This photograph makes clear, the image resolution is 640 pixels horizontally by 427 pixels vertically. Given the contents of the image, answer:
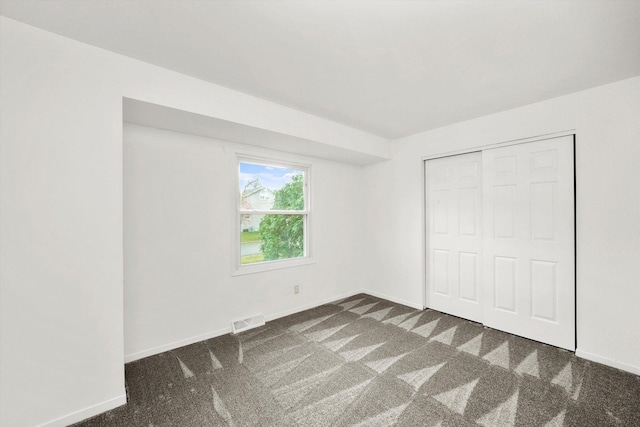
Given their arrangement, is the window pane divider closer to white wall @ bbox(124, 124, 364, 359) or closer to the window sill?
white wall @ bbox(124, 124, 364, 359)

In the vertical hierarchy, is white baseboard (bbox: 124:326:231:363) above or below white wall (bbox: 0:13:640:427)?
below

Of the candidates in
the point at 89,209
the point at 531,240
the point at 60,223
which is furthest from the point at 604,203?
the point at 60,223

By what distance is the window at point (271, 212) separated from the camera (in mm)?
3256

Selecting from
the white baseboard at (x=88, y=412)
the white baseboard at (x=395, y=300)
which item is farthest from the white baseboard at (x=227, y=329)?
the white baseboard at (x=88, y=412)

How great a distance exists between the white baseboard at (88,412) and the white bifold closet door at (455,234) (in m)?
3.51

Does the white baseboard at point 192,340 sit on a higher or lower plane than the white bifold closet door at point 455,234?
lower

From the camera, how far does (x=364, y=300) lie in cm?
411

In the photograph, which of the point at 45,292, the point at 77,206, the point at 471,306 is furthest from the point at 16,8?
the point at 471,306

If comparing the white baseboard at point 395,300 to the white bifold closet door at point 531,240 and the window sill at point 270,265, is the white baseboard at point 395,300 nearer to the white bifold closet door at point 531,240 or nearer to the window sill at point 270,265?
the white bifold closet door at point 531,240

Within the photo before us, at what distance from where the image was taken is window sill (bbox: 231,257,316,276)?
3143 millimetres

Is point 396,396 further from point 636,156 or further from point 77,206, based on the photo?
point 636,156

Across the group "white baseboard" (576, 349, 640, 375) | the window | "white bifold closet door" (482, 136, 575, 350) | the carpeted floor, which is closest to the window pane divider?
the window

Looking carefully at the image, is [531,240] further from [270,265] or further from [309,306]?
[270,265]

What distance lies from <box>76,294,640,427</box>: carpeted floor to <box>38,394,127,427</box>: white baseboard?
5 centimetres
